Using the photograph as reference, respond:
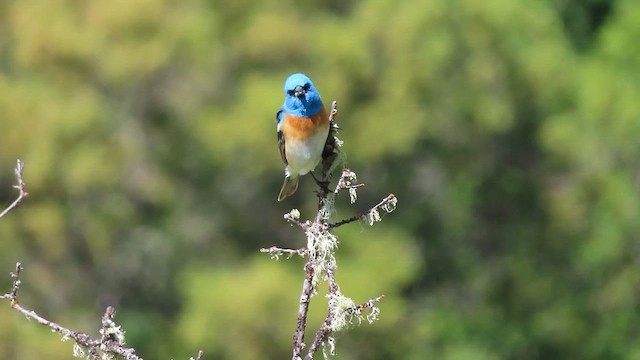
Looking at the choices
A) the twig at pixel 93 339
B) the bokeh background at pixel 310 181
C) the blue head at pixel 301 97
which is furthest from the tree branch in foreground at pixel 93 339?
the bokeh background at pixel 310 181

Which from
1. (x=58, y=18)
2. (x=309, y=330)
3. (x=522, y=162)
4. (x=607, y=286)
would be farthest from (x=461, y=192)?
(x=58, y=18)

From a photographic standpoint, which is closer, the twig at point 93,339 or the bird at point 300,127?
the twig at point 93,339

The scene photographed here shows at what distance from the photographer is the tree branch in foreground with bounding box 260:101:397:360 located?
3553mm

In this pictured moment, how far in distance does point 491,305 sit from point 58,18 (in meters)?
8.75

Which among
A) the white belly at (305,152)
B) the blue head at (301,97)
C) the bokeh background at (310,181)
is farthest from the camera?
the bokeh background at (310,181)

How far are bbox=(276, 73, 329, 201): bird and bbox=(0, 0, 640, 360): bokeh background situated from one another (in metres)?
10.4

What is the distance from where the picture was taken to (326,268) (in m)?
3.85

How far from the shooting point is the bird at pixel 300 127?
18.0 feet

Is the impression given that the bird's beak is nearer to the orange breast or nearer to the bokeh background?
the orange breast

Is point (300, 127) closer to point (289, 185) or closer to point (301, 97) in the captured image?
point (301, 97)

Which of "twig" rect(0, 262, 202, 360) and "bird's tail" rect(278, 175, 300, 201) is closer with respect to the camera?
"twig" rect(0, 262, 202, 360)

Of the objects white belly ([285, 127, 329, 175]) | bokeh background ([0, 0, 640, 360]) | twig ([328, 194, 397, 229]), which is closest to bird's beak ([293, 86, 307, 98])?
white belly ([285, 127, 329, 175])

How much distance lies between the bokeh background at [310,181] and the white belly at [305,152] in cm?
1061

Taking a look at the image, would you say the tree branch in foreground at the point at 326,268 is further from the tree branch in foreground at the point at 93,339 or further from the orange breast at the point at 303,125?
the orange breast at the point at 303,125
